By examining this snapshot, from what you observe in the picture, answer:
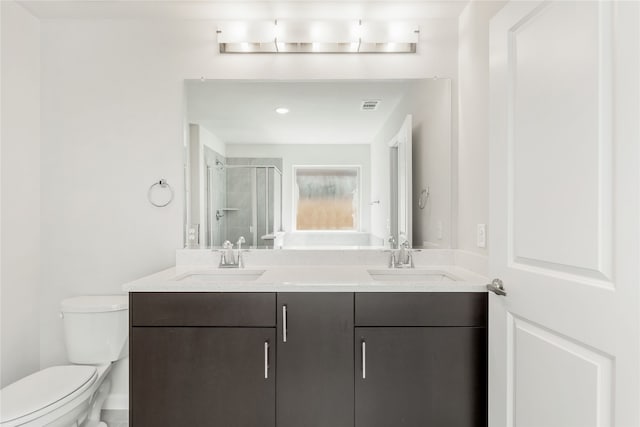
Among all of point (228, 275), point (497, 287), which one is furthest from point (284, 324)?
point (497, 287)

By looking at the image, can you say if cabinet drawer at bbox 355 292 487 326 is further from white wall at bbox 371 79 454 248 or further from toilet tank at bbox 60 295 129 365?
toilet tank at bbox 60 295 129 365

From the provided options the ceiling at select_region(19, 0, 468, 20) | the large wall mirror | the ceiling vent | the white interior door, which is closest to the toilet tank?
the large wall mirror

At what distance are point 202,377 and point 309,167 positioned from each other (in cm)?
127

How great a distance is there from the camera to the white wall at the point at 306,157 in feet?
6.98

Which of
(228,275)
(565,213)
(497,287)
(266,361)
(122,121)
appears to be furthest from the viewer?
(122,121)

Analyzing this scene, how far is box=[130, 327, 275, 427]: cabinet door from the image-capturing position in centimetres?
153

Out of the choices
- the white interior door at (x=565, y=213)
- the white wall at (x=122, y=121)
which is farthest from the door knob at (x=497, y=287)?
the white wall at (x=122, y=121)

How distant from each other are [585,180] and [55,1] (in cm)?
260

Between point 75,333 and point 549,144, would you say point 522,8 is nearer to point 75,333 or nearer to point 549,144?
point 549,144

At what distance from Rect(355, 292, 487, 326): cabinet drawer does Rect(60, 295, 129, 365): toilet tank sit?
1342 mm

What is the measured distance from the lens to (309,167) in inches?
85.5

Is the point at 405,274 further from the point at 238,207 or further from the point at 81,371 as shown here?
the point at 81,371

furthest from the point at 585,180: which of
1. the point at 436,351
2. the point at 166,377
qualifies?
the point at 166,377

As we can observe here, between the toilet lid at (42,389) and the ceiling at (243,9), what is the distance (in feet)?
6.38
